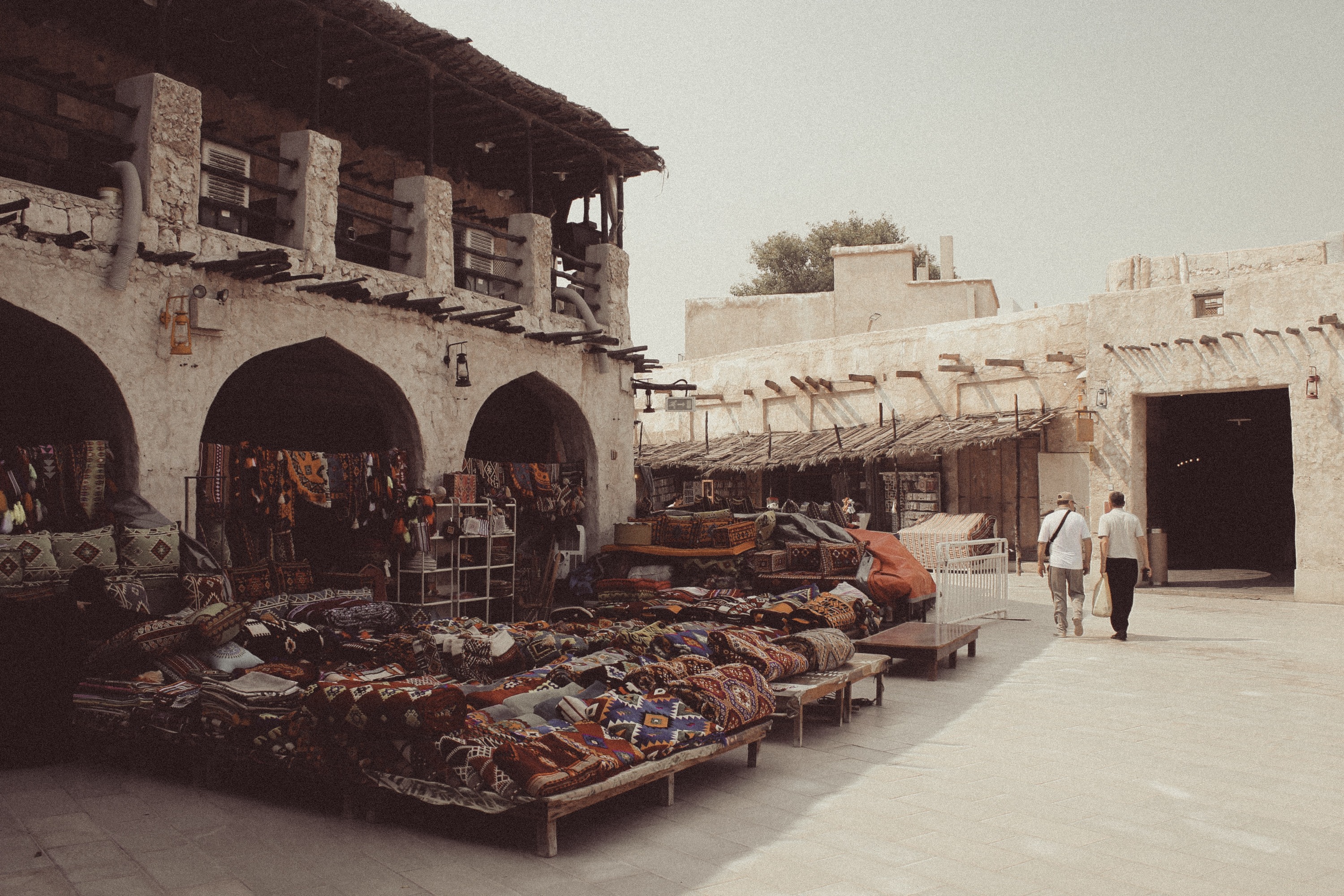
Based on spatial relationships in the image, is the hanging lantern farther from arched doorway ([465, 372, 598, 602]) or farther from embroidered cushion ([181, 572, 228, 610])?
arched doorway ([465, 372, 598, 602])

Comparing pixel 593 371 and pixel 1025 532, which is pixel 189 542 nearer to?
pixel 593 371

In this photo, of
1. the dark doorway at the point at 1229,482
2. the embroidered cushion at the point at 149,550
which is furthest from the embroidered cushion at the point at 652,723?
the dark doorway at the point at 1229,482

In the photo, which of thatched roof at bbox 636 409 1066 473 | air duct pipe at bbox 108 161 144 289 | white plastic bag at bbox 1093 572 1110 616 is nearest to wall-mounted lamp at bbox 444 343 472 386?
air duct pipe at bbox 108 161 144 289

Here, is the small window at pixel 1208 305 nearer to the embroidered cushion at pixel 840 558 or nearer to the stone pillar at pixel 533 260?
the embroidered cushion at pixel 840 558

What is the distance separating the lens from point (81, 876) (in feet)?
15.0

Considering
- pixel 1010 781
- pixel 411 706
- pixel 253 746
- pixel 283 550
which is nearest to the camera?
pixel 411 706

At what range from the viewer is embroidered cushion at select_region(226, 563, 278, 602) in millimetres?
9680

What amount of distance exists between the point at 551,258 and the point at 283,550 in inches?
210

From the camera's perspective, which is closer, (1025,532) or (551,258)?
(551,258)

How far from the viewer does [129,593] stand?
24.3 ft

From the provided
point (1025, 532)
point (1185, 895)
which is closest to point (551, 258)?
point (1185, 895)

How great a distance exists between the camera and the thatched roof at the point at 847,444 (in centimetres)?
2000

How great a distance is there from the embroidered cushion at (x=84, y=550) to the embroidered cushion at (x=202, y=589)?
52cm

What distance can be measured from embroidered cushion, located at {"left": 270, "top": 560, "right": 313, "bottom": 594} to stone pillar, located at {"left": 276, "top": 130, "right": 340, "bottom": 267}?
2.98m
